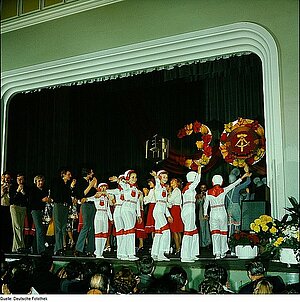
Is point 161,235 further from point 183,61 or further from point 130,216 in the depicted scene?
point 183,61

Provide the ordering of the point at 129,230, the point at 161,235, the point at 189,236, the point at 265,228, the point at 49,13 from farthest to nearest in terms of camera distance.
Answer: the point at 49,13, the point at 129,230, the point at 161,235, the point at 189,236, the point at 265,228

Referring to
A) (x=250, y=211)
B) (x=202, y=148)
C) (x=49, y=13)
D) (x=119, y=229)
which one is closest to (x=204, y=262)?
(x=250, y=211)

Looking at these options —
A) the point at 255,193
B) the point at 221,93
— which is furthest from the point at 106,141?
the point at 255,193

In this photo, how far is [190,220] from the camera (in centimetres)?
469

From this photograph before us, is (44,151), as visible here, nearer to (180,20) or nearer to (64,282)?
(64,282)

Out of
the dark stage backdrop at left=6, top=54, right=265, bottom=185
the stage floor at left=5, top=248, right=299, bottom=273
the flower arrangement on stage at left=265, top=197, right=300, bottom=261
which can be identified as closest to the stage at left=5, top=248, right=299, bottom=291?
the stage floor at left=5, top=248, right=299, bottom=273

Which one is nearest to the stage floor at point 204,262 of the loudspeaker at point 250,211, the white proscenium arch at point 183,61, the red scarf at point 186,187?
the loudspeaker at point 250,211

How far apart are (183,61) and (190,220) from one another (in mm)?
1475

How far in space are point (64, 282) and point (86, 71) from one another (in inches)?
80.0

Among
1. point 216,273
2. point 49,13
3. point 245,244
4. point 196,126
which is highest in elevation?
point 49,13

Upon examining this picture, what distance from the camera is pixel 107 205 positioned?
5.02m

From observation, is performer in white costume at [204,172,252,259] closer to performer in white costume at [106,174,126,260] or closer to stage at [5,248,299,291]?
stage at [5,248,299,291]

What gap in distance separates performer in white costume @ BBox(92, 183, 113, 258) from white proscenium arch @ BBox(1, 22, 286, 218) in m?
1.22

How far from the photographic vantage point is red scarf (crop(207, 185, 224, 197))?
15.3 feet
